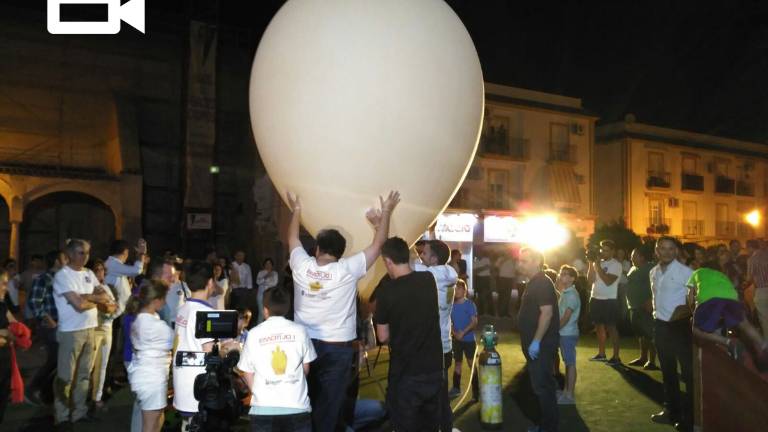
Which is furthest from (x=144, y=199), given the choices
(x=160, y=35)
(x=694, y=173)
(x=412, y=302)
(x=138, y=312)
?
(x=694, y=173)

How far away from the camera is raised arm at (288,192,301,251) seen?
355 centimetres

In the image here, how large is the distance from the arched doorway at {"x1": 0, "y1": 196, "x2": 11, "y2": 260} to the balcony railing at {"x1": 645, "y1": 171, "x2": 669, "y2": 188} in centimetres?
2388

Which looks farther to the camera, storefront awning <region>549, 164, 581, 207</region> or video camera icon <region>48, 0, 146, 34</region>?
storefront awning <region>549, 164, 581, 207</region>

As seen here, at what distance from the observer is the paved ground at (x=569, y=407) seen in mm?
4867

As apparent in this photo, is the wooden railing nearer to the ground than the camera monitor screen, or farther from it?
nearer to the ground

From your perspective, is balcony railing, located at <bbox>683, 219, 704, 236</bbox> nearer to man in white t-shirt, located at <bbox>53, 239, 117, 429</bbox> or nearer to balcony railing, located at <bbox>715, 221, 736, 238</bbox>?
balcony railing, located at <bbox>715, 221, 736, 238</bbox>

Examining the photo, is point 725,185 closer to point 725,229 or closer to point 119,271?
point 725,229

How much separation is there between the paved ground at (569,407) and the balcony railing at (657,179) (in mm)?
20911

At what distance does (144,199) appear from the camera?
15.9 m

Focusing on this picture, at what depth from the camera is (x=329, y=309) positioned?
131 inches

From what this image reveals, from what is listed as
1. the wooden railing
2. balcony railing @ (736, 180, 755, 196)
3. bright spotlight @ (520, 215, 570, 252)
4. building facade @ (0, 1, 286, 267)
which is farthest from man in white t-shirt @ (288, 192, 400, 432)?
balcony railing @ (736, 180, 755, 196)

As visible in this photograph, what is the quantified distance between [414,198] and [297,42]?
116cm

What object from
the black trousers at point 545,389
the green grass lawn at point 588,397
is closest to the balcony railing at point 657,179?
the green grass lawn at point 588,397

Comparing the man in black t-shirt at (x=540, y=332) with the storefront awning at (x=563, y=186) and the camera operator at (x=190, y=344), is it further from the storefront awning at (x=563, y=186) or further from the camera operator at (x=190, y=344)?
the storefront awning at (x=563, y=186)
